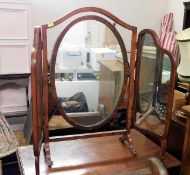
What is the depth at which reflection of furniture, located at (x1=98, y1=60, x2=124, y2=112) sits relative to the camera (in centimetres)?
142

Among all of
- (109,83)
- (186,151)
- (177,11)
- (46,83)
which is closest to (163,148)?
(186,151)

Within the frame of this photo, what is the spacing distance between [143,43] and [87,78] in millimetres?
393

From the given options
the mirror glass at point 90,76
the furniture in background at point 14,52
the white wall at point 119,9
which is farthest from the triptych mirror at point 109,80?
the white wall at point 119,9

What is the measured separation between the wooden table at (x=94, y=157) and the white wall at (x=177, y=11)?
2.09 meters

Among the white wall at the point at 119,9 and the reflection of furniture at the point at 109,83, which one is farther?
the white wall at the point at 119,9

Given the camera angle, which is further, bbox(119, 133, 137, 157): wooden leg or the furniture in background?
the furniture in background

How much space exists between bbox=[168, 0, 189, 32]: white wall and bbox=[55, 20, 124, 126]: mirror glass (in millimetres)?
1905

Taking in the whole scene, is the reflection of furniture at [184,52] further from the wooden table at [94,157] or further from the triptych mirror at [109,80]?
the wooden table at [94,157]

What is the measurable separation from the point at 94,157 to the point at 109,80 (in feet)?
1.53

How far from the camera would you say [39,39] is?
3.28ft

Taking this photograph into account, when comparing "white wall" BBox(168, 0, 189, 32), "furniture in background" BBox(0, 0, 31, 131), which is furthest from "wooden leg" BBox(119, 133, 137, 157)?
"white wall" BBox(168, 0, 189, 32)

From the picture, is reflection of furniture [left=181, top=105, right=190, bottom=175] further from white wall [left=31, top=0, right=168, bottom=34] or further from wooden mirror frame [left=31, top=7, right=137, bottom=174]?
white wall [left=31, top=0, right=168, bottom=34]

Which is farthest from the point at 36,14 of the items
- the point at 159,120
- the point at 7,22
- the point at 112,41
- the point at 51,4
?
the point at 159,120

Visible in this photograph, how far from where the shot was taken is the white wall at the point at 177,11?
3.04 meters
